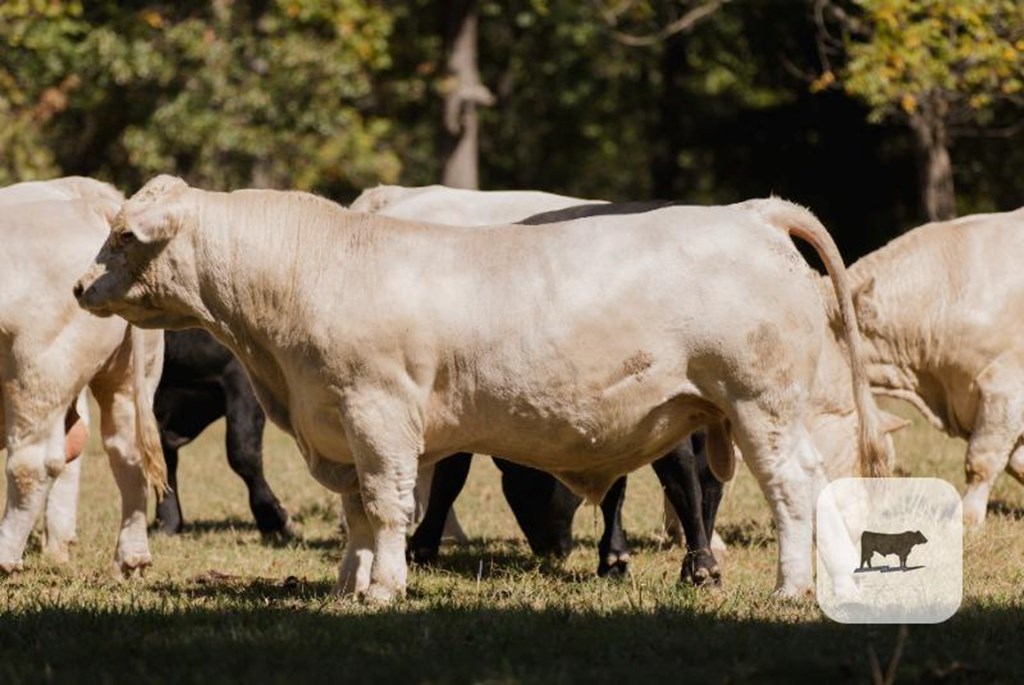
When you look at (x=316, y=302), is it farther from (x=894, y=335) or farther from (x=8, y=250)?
(x=894, y=335)

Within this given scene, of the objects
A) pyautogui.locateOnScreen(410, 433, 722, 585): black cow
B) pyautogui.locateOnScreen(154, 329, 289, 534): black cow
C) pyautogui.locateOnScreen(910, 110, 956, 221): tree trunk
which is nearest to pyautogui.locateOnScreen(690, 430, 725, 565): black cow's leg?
pyautogui.locateOnScreen(410, 433, 722, 585): black cow

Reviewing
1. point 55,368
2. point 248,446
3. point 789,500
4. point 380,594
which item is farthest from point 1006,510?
point 55,368

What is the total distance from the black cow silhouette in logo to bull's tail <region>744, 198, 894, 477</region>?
30 centimetres

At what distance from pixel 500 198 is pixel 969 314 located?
3.04 metres

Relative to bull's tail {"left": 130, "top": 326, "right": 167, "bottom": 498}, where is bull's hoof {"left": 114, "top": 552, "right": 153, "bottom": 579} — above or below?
below

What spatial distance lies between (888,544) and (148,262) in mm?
3581

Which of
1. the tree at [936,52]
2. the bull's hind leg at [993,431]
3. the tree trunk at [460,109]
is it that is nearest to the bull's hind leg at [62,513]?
the bull's hind leg at [993,431]

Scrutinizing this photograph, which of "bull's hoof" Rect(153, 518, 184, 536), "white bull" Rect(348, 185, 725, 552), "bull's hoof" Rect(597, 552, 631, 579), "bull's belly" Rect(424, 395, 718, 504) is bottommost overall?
"bull's hoof" Rect(153, 518, 184, 536)

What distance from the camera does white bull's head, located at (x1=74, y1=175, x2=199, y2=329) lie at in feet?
25.4

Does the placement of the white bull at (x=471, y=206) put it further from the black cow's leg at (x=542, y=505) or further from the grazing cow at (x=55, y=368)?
the grazing cow at (x=55, y=368)

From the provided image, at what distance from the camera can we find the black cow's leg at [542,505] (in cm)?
998

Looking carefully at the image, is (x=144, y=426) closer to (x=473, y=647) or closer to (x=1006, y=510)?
(x=473, y=647)

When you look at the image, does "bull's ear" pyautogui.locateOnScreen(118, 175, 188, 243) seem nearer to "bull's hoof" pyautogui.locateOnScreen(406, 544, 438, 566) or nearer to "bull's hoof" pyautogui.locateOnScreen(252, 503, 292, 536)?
"bull's hoof" pyautogui.locateOnScreen(406, 544, 438, 566)

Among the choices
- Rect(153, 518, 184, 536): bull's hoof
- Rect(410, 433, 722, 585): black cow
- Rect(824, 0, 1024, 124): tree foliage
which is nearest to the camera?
Rect(410, 433, 722, 585): black cow
